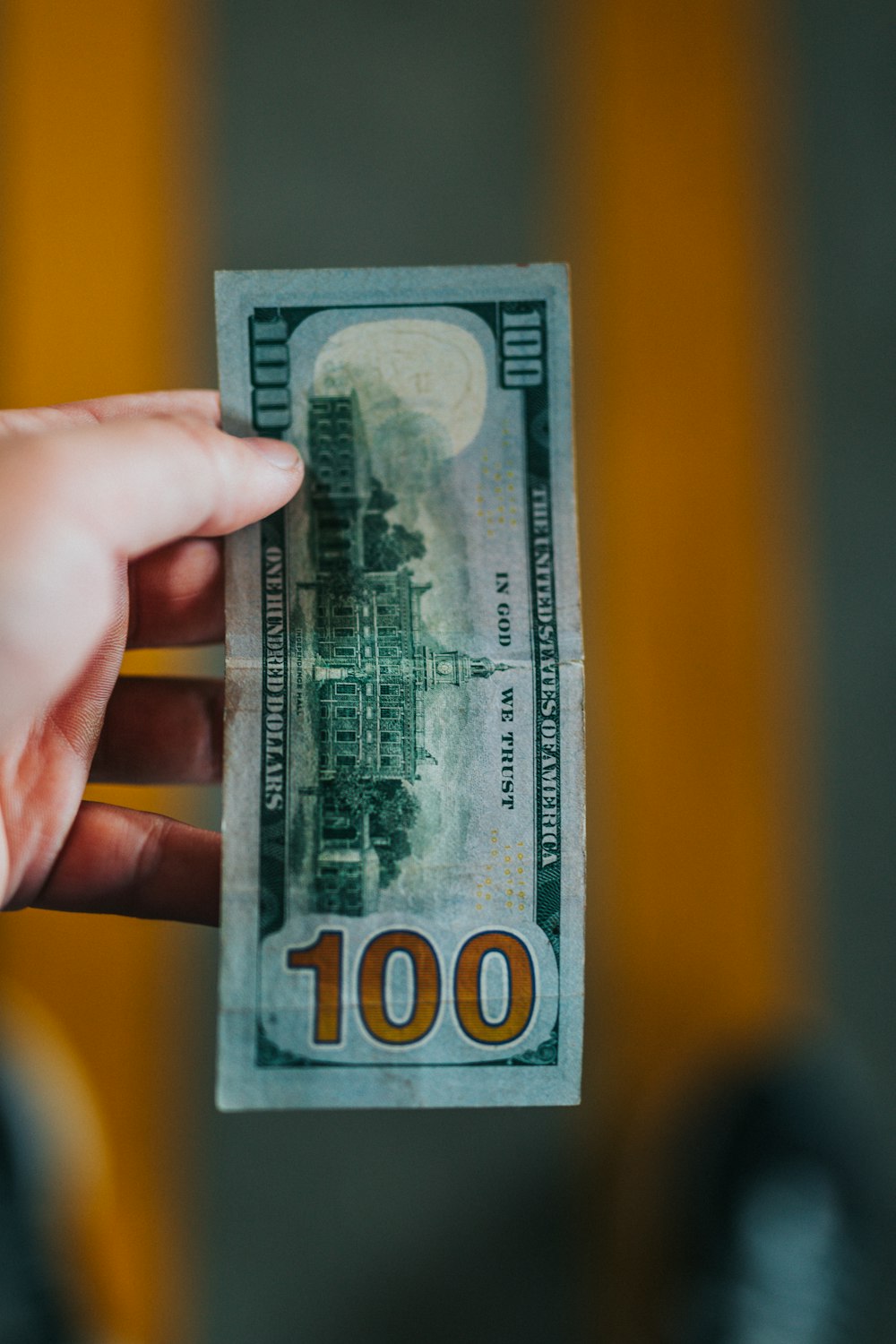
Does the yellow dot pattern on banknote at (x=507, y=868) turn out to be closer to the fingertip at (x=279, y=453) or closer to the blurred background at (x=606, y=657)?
the fingertip at (x=279, y=453)

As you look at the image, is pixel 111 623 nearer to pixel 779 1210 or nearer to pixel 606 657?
pixel 606 657

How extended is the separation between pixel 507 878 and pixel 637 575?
626 millimetres

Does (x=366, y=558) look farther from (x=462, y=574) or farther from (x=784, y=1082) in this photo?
(x=784, y=1082)

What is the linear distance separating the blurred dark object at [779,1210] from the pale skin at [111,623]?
788 millimetres

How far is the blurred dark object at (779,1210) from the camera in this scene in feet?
4.14

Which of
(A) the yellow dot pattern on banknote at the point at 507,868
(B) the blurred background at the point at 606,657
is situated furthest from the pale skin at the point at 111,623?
(B) the blurred background at the point at 606,657

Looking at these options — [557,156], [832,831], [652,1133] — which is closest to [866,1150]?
[652,1133]

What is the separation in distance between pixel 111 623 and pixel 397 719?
0.22m

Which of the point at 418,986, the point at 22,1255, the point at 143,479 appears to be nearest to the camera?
the point at 143,479

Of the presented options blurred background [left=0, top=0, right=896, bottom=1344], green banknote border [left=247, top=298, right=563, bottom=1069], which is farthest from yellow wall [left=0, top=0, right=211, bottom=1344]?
green banknote border [left=247, top=298, right=563, bottom=1069]

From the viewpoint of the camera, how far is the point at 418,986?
0.78 metres

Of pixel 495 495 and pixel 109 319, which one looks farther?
pixel 109 319

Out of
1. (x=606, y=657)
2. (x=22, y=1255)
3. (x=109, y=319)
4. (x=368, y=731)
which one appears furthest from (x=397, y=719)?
(x=22, y=1255)

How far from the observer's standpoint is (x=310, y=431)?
2.64 ft
